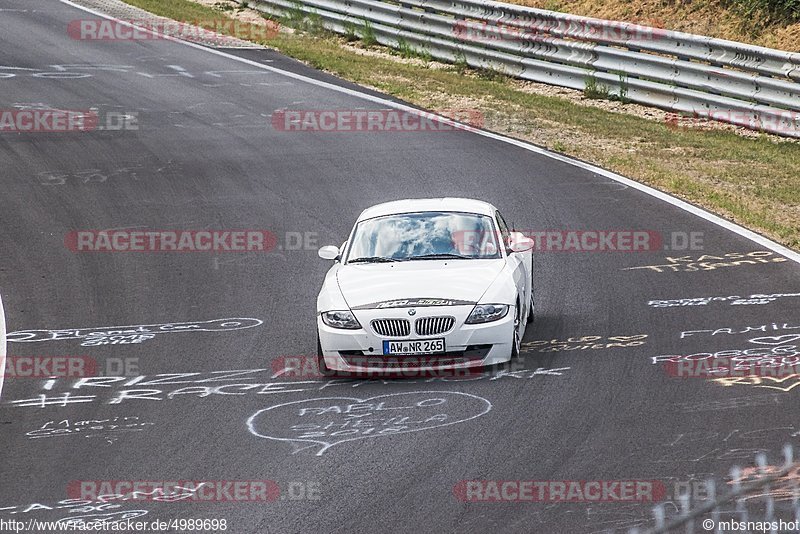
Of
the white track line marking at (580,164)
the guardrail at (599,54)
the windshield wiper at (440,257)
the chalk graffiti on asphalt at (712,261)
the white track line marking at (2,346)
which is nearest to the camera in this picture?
the white track line marking at (2,346)

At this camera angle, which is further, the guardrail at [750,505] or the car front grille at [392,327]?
the car front grille at [392,327]

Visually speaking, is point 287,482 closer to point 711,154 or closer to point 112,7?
point 711,154

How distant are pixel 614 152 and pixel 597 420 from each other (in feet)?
36.7

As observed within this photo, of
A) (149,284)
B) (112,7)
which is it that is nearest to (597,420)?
(149,284)

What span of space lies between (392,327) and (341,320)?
0.48 m

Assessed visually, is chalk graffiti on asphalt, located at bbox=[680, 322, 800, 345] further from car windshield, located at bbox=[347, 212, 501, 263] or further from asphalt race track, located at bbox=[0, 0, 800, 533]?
car windshield, located at bbox=[347, 212, 501, 263]

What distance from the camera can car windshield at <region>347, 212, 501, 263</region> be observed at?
12516 mm

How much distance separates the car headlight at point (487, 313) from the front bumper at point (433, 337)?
48 mm

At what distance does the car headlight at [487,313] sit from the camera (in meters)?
11.4

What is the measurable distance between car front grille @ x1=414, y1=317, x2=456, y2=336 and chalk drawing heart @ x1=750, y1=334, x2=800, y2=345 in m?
2.85

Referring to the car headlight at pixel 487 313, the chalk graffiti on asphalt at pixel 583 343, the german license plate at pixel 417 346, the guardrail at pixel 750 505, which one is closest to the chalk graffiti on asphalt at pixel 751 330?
the chalk graffiti on asphalt at pixel 583 343

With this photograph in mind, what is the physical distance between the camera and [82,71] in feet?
88.6

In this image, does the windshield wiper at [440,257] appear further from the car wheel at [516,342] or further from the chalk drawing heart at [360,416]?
the chalk drawing heart at [360,416]

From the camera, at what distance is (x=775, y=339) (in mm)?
11875
